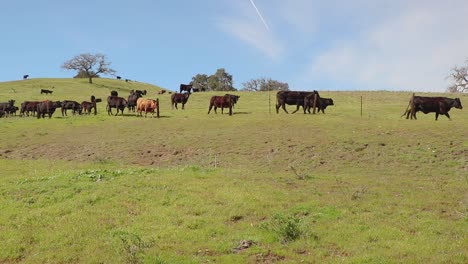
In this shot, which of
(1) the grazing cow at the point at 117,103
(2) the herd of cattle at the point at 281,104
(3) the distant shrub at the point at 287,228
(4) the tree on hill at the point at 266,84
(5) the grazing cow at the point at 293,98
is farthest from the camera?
(4) the tree on hill at the point at 266,84

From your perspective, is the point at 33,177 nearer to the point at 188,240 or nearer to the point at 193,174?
the point at 193,174

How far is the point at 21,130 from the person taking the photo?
35.1 metres

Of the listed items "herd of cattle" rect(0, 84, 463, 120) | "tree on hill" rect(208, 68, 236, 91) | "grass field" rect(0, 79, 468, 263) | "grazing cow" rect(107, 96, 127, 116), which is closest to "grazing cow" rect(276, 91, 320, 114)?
"herd of cattle" rect(0, 84, 463, 120)

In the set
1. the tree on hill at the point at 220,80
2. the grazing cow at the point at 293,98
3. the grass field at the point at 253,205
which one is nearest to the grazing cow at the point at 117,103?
the grazing cow at the point at 293,98

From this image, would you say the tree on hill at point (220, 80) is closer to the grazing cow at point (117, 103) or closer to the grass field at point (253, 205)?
the grazing cow at point (117, 103)

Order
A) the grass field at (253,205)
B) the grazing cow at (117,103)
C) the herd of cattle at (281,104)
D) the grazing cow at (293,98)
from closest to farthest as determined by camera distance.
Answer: the grass field at (253,205) → the herd of cattle at (281,104) → the grazing cow at (293,98) → the grazing cow at (117,103)

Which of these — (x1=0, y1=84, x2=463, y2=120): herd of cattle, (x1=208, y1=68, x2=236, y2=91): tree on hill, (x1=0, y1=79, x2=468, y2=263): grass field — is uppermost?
(x1=208, y1=68, x2=236, y2=91): tree on hill

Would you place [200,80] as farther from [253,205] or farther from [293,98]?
[253,205]

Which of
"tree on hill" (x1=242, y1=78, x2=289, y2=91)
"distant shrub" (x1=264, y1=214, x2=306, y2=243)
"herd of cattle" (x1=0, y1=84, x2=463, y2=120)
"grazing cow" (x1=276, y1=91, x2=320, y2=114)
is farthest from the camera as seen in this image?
"tree on hill" (x1=242, y1=78, x2=289, y2=91)

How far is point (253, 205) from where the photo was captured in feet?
41.5

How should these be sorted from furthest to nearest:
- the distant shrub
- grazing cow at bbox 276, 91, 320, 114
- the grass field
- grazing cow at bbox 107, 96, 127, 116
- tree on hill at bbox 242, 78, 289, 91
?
1. tree on hill at bbox 242, 78, 289, 91
2. grazing cow at bbox 107, 96, 127, 116
3. grazing cow at bbox 276, 91, 320, 114
4. the distant shrub
5. the grass field

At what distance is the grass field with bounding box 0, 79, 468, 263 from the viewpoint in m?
9.88

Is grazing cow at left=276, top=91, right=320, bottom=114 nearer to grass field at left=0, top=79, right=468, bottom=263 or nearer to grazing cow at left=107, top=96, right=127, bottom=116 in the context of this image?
grazing cow at left=107, top=96, right=127, bottom=116

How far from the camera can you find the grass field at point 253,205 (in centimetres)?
988
